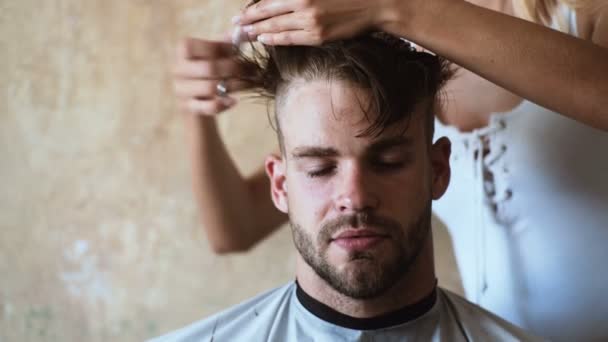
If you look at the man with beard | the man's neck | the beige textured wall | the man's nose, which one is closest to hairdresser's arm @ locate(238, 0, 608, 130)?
the man with beard

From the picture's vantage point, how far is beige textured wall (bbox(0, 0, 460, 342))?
2.07 meters

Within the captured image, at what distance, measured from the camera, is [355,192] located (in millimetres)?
1203

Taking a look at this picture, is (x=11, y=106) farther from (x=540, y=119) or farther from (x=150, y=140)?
(x=540, y=119)

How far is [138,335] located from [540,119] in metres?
1.28

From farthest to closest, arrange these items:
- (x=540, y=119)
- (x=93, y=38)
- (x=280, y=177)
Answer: (x=93, y=38) < (x=540, y=119) < (x=280, y=177)

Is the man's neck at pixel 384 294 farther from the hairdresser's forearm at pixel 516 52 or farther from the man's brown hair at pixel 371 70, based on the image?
the hairdresser's forearm at pixel 516 52

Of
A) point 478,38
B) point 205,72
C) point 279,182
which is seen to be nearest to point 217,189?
point 279,182

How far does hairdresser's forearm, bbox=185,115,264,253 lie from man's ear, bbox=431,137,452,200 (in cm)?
49

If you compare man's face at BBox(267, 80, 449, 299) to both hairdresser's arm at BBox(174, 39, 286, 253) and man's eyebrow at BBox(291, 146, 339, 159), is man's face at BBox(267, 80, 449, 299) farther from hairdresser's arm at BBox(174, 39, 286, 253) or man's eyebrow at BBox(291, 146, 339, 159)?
hairdresser's arm at BBox(174, 39, 286, 253)

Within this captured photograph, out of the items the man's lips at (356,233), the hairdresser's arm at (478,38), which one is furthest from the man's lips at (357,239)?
the hairdresser's arm at (478,38)

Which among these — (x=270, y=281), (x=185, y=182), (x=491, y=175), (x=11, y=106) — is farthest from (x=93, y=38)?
(x=491, y=175)

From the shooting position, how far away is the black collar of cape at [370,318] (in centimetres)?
129

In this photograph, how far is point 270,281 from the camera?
6.82 ft

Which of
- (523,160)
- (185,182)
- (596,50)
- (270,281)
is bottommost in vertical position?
(270,281)
